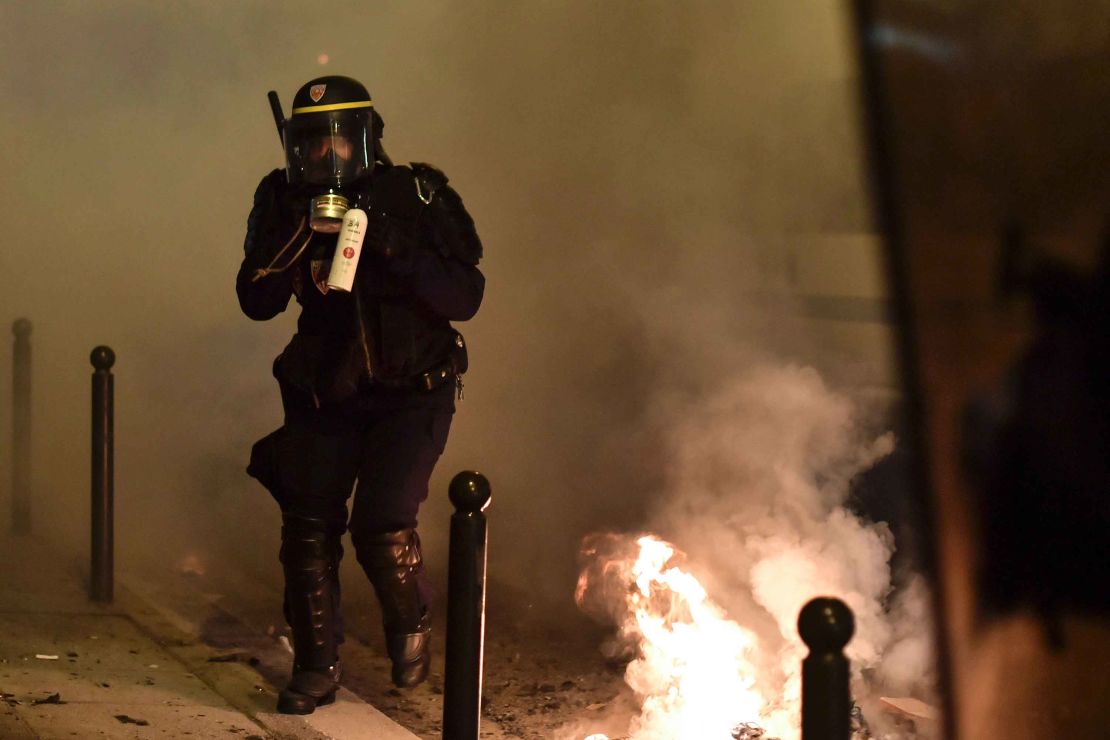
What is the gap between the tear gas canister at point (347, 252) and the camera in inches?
141

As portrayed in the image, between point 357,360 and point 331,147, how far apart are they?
569 millimetres

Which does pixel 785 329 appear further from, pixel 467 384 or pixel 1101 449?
pixel 1101 449

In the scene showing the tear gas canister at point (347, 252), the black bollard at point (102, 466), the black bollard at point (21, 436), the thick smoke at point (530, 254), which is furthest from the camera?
the black bollard at point (21, 436)

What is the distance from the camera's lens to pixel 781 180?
6621 millimetres

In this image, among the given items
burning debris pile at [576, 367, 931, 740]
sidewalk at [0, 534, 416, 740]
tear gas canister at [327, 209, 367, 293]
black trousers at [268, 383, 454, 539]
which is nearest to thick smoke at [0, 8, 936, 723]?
burning debris pile at [576, 367, 931, 740]

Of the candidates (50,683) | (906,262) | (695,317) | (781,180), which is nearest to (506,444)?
(695,317)

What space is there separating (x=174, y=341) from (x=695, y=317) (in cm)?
387

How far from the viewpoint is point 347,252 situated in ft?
11.8

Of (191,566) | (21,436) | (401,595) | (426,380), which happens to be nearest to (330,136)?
(426,380)

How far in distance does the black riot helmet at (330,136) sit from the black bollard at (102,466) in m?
2.18

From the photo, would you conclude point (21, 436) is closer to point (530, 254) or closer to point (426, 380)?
point (530, 254)

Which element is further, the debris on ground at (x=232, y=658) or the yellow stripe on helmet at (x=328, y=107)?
the debris on ground at (x=232, y=658)

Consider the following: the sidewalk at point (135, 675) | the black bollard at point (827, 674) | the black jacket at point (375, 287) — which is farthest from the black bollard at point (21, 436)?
the black bollard at point (827, 674)

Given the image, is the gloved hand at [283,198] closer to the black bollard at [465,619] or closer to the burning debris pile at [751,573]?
the black bollard at [465,619]
